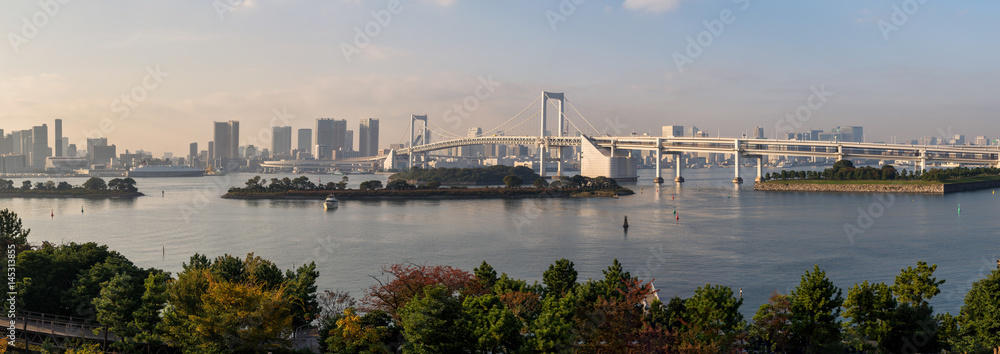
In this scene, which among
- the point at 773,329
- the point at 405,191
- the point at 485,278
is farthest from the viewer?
the point at 405,191

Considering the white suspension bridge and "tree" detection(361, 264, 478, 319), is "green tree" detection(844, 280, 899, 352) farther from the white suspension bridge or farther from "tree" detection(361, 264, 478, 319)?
the white suspension bridge

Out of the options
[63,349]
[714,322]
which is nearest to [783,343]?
[714,322]

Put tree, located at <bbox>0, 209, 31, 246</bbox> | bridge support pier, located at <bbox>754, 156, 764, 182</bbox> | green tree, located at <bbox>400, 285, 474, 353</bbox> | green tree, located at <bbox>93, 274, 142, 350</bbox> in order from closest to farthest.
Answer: green tree, located at <bbox>400, 285, 474, 353</bbox>, green tree, located at <bbox>93, 274, 142, 350</bbox>, tree, located at <bbox>0, 209, 31, 246</bbox>, bridge support pier, located at <bbox>754, 156, 764, 182</bbox>

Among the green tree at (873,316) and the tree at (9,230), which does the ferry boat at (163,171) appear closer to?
the tree at (9,230)

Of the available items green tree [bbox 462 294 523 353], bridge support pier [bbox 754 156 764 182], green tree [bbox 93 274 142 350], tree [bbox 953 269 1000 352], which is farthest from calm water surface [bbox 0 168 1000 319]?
bridge support pier [bbox 754 156 764 182]

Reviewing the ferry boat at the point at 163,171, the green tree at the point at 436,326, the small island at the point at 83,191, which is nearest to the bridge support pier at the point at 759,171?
the small island at the point at 83,191

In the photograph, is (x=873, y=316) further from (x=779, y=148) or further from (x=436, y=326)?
(x=779, y=148)

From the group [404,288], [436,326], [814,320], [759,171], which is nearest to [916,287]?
[814,320]
